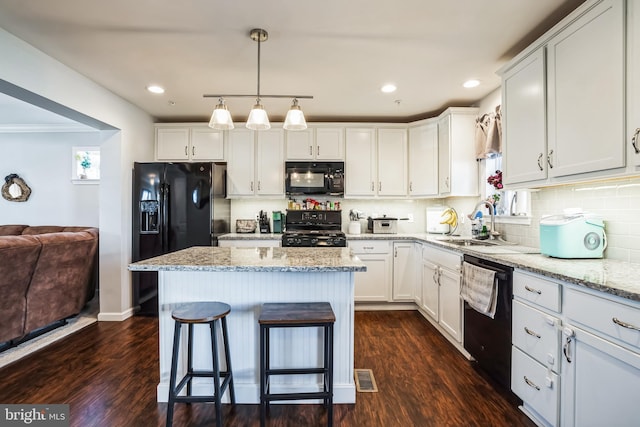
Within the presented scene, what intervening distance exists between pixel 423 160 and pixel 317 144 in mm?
1376

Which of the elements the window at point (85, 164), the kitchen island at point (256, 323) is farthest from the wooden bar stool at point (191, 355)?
the window at point (85, 164)

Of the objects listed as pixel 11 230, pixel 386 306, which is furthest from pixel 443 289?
pixel 11 230

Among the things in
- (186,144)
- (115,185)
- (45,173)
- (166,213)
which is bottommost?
(166,213)

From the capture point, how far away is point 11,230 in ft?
13.7

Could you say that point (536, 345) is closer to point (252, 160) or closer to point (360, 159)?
point (360, 159)

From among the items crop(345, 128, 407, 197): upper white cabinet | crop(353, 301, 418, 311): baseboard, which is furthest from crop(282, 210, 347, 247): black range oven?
crop(353, 301, 418, 311): baseboard

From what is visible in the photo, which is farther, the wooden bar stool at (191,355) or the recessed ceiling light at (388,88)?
the recessed ceiling light at (388,88)

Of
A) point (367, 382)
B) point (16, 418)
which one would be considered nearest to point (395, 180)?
point (367, 382)

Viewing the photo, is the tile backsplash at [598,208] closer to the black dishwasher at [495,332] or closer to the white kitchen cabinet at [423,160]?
the white kitchen cabinet at [423,160]

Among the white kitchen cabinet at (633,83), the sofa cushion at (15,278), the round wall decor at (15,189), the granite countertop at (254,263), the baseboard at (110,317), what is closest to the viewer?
the white kitchen cabinet at (633,83)

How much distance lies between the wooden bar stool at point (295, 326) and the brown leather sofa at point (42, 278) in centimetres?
239

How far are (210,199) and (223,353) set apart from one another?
2049 mm

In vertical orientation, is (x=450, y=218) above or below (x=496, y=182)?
below

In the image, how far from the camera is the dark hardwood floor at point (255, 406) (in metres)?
1.79
